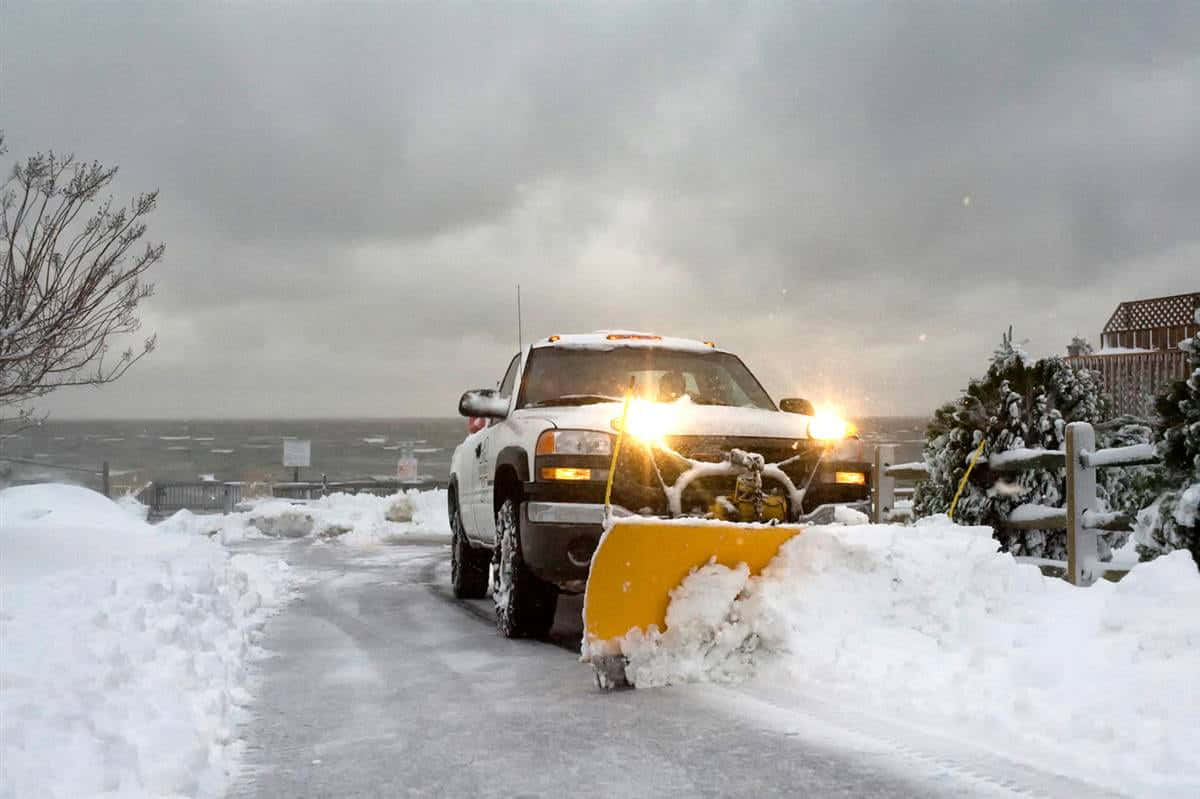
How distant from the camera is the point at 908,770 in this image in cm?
418

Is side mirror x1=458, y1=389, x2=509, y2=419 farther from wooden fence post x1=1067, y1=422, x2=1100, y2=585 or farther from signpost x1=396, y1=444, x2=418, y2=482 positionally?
signpost x1=396, y1=444, x2=418, y2=482

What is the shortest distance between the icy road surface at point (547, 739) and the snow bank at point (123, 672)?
0.80 ft

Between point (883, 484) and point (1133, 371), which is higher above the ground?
point (1133, 371)

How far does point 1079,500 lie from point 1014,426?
140 centimetres

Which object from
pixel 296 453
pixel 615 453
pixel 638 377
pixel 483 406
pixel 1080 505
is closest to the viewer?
pixel 615 453

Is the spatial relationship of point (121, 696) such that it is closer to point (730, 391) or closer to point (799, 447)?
point (799, 447)

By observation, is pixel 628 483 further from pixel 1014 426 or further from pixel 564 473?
pixel 1014 426

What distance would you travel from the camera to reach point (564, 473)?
21.8ft

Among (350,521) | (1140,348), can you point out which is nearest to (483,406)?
(350,521)

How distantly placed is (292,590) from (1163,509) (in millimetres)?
8228

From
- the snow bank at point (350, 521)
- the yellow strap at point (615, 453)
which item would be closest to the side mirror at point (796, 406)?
the yellow strap at point (615, 453)

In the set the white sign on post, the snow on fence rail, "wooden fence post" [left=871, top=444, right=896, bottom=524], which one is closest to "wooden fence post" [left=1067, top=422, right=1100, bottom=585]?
the snow on fence rail

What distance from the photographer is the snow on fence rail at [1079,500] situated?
A: 7613mm

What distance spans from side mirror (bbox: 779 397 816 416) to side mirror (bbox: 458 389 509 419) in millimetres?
1962
